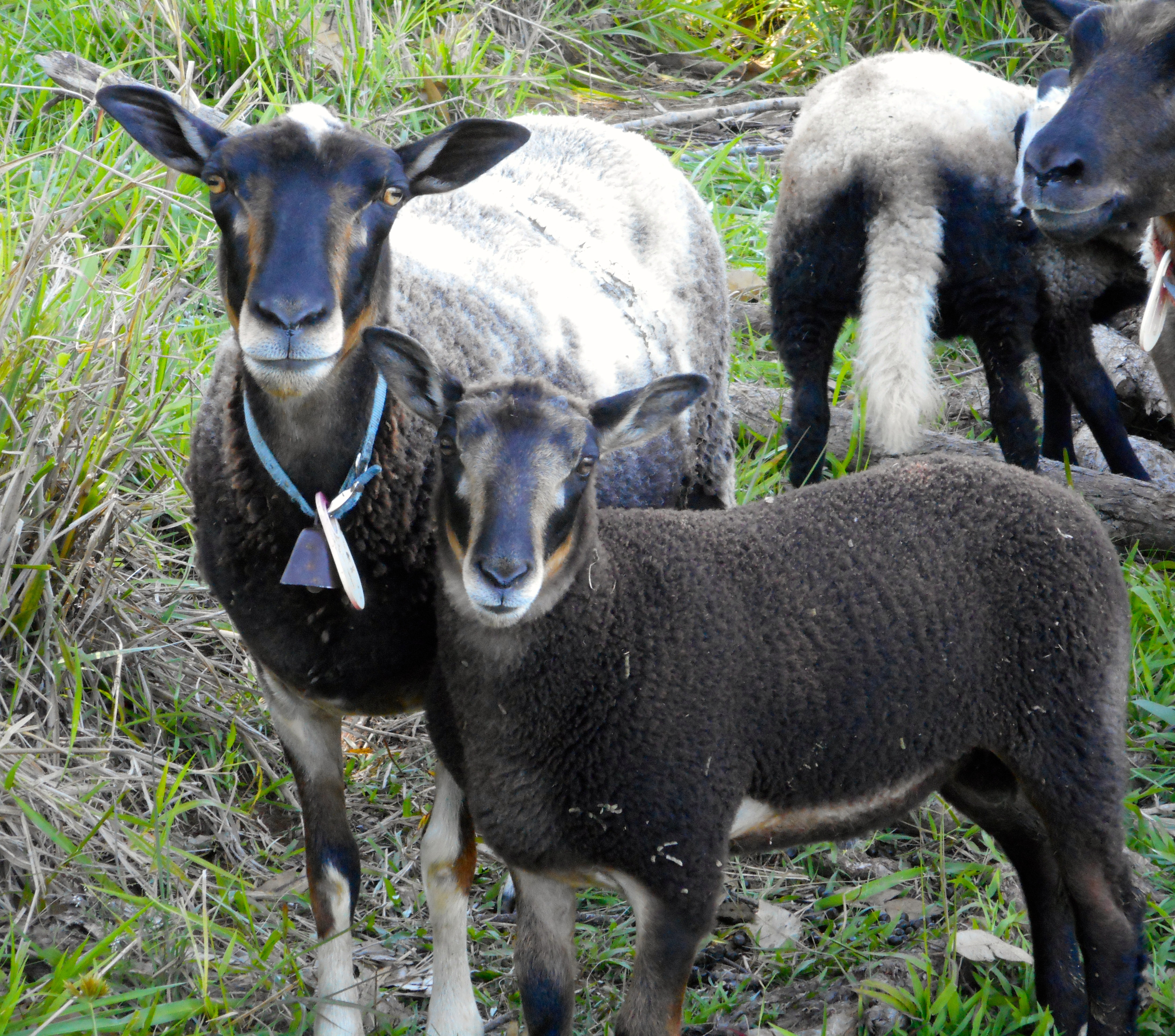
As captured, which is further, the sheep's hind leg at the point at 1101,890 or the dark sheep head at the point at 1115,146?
the dark sheep head at the point at 1115,146

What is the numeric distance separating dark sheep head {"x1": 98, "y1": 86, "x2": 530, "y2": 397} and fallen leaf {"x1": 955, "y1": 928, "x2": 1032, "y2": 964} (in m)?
2.11

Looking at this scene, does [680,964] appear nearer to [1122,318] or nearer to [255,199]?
[255,199]

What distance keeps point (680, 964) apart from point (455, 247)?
2.11 meters

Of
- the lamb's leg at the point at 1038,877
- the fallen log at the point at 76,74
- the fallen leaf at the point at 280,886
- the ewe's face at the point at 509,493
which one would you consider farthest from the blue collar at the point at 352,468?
the fallen log at the point at 76,74

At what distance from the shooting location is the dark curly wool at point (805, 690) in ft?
8.88

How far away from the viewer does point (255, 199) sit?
9.03ft

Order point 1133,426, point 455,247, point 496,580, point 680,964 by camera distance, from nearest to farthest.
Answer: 1. point 496,580
2. point 680,964
3. point 455,247
4. point 1133,426

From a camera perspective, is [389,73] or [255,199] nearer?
[255,199]

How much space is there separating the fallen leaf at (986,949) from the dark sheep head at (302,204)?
211cm

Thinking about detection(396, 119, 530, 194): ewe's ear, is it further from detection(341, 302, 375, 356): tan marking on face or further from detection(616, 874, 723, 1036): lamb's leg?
detection(616, 874, 723, 1036): lamb's leg

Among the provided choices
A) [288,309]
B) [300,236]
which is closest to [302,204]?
[300,236]

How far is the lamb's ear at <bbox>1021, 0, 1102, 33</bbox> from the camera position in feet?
14.2

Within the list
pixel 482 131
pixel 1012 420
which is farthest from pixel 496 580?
pixel 1012 420

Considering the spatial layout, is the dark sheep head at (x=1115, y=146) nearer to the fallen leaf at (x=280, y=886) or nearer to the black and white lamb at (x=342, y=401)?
the black and white lamb at (x=342, y=401)
